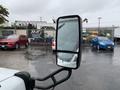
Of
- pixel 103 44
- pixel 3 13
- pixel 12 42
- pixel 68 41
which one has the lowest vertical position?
pixel 103 44

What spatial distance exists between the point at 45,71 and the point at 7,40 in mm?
12820

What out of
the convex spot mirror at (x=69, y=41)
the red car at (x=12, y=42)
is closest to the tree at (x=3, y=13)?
the red car at (x=12, y=42)

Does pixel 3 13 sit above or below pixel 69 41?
above

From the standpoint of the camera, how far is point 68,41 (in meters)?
2.34

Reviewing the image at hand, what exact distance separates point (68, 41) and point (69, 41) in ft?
0.05

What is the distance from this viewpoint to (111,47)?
25906 mm

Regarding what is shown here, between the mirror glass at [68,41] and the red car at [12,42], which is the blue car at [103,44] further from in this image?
the mirror glass at [68,41]

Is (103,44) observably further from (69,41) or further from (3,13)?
(69,41)

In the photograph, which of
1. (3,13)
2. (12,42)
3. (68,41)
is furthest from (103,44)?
(68,41)

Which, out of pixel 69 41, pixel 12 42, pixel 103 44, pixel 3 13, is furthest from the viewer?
pixel 3 13

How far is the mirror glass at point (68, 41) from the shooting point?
2232 mm

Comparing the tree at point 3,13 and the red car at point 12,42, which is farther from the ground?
the tree at point 3,13

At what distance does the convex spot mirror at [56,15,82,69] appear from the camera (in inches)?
87.0

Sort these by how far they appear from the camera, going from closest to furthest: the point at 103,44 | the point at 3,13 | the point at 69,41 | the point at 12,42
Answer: the point at 69,41 < the point at 12,42 < the point at 103,44 < the point at 3,13
